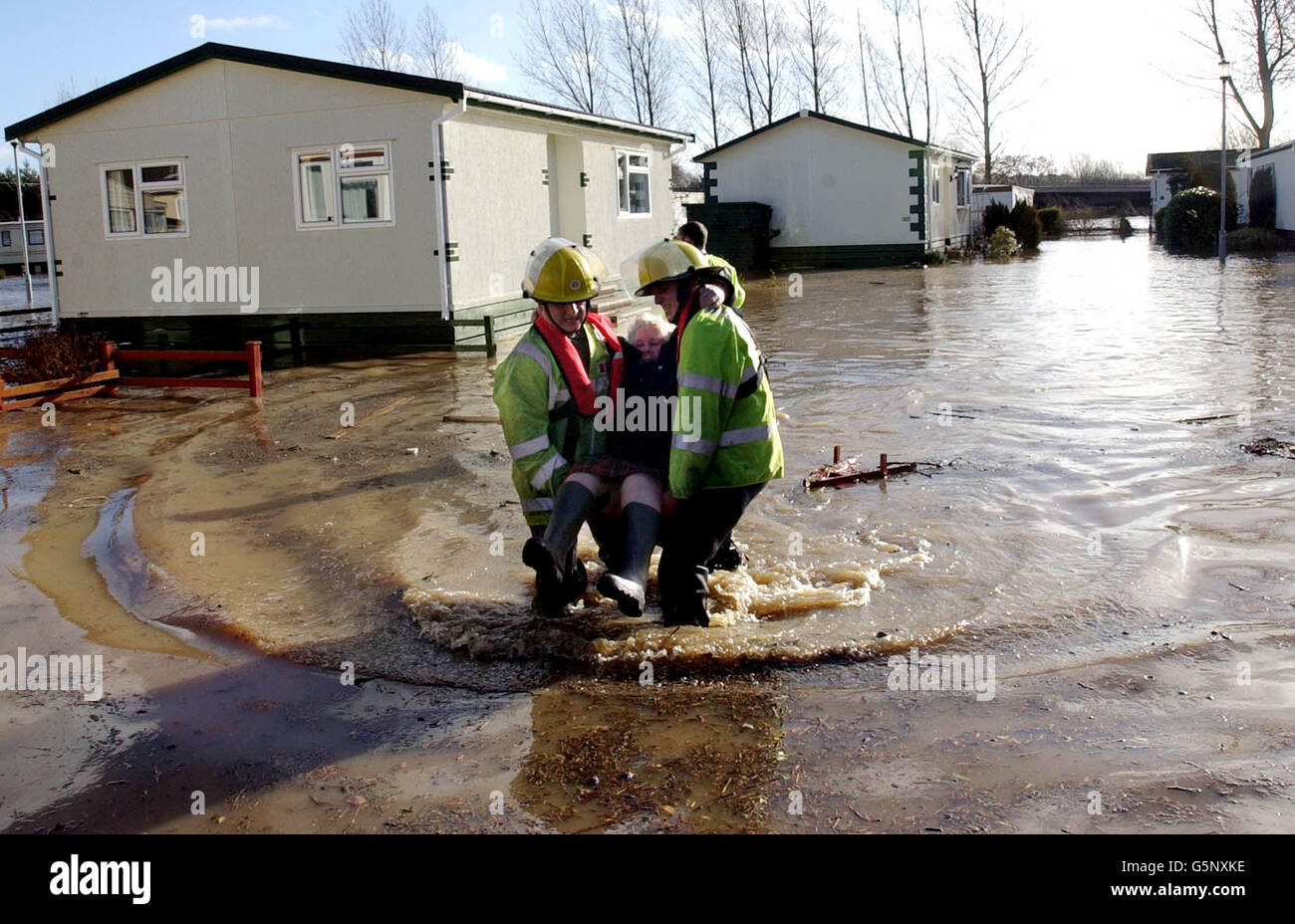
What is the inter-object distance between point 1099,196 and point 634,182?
54.2m

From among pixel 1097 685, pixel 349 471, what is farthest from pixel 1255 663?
pixel 349 471

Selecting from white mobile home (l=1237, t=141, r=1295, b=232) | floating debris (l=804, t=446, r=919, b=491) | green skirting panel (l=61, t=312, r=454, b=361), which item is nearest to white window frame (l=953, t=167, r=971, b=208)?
white mobile home (l=1237, t=141, r=1295, b=232)

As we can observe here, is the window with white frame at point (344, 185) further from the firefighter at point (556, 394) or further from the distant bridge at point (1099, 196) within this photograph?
the distant bridge at point (1099, 196)

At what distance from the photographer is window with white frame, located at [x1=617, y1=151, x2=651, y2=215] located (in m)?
23.0

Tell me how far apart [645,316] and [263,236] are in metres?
13.0

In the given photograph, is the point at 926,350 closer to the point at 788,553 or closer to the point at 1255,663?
the point at 788,553

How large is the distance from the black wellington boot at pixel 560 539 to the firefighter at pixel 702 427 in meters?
0.43

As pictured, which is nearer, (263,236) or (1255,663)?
(1255,663)

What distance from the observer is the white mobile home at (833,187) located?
3462 centimetres

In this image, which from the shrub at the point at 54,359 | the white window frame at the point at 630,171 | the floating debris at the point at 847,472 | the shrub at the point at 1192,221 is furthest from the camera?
the shrub at the point at 1192,221

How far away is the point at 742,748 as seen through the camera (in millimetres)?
4516

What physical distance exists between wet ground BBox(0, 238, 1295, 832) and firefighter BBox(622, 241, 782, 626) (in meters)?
0.39

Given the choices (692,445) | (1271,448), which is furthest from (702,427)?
(1271,448)

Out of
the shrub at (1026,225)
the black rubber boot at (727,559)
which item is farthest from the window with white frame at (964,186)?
the black rubber boot at (727,559)
